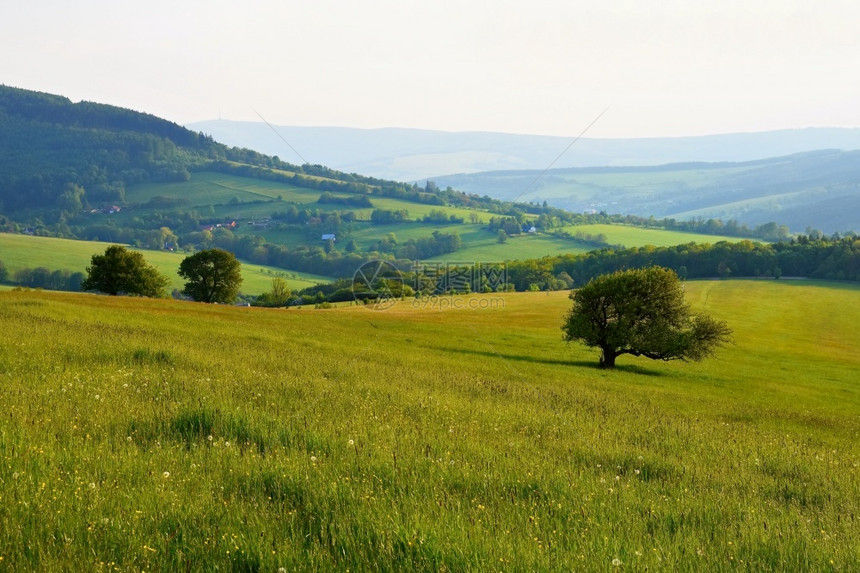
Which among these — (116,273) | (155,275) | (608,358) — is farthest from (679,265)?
(116,273)

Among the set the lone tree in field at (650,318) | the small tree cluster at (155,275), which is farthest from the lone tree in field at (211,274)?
the lone tree in field at (650,318)

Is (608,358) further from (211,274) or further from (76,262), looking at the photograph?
(76,262)

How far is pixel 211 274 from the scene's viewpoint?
8269 cm

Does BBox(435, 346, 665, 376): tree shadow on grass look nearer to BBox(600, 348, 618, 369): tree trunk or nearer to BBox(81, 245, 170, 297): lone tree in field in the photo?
BBox(600, 348, 618, 369): tree trunk

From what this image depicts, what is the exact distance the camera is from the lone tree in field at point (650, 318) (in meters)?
38.1

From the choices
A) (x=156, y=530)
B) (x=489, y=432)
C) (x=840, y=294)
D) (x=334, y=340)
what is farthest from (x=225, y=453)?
(x=840, y=294)

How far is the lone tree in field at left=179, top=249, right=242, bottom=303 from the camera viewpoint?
3216 inches

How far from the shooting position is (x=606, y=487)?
7.10m

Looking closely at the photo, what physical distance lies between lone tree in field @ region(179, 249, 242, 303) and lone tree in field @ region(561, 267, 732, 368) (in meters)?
57.8

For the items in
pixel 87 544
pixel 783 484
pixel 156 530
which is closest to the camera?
pixel 87 544

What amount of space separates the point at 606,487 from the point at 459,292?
113476 mm

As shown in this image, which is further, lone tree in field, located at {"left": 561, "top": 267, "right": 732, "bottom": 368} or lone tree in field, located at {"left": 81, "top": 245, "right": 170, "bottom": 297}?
lone tree in field, located at {"left": 81, "top": 245, "right": 170, "bottom": 297}

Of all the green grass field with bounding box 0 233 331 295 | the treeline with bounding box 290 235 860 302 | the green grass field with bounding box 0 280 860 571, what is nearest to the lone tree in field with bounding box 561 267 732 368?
the green grass field with bounding box 0 280 860 571

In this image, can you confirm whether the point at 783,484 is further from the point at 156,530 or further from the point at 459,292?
the point at 459,292
